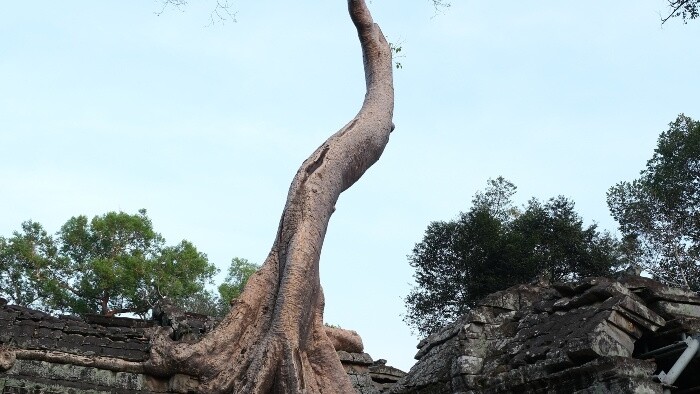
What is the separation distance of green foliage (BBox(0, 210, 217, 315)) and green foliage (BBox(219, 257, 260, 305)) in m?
0.84

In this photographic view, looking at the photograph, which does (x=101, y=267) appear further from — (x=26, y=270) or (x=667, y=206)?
(x=667, y=206)

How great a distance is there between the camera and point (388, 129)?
23.1 feet

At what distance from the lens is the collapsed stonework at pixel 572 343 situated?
723cm

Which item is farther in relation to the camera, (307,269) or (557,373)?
(557,373)

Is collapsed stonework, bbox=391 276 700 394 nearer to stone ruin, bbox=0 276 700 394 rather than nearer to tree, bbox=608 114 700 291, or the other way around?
stone ruin, bbox=0 276 700 394

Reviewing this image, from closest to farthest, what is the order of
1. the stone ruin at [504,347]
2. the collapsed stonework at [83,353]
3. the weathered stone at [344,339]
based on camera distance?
the collapsed stonework at [83,353] → the stone ruin at [504,347] → the weathered stone at [344,339]

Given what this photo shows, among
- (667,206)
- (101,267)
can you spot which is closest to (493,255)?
(667,206)

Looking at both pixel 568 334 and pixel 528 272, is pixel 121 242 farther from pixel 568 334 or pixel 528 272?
pixel 568 334

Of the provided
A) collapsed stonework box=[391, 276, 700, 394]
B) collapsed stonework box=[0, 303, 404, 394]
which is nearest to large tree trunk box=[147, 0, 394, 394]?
collapsed stonework box=[0, 303, 404, 394]


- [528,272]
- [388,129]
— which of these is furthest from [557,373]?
[528,272]

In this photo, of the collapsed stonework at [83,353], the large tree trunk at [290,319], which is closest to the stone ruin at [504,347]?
the collapsed stonework at [83,353]

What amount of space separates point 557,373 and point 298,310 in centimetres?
320

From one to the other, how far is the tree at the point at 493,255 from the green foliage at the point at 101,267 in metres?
8.50

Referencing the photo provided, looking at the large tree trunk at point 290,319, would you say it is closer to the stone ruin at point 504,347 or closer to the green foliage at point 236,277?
the stone ruin at point 504,347
